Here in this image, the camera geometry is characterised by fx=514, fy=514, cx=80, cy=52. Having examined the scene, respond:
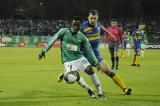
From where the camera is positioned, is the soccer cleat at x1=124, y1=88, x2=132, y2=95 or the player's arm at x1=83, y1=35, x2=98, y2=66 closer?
the player's arm at x1=83, y1=35, x2=98, y2=66

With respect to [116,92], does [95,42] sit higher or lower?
higher

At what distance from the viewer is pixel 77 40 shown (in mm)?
13039

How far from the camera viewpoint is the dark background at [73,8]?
84.6m

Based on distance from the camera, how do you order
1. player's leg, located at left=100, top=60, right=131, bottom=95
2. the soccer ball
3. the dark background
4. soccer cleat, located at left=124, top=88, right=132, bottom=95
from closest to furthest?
the soccer ball, player's leg, located at left=100, top=60, right=131, bottom=95, soccer cleat, located at left=124, top=88, right=132, bottom=95, the dark background

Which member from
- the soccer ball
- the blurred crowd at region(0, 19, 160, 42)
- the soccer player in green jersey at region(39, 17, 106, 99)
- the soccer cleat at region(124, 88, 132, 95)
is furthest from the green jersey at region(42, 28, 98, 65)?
the blurred crowd at region(0, 19, 160, 42)

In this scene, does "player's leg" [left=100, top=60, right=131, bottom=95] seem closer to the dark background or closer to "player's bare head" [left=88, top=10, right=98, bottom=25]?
"player's bare head" [left=88, top=10, right=98, bottom=25]

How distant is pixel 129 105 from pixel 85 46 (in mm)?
1998

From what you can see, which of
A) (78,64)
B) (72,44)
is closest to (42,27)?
(72,44)

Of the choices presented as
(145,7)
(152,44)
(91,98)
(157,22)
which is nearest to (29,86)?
(91,98)

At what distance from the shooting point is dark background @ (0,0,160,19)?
3329 inches

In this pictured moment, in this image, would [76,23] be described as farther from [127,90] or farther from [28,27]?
[28,27]

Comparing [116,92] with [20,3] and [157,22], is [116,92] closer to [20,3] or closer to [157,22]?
[157,22]

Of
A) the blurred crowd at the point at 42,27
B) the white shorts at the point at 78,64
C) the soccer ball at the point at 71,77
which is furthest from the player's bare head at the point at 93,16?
the blurred crowd at the point at 42,27

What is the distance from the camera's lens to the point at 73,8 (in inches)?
3428
